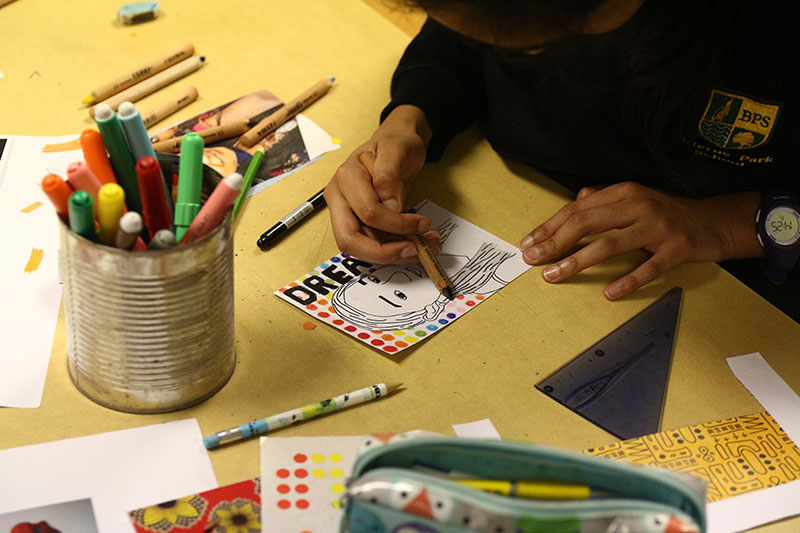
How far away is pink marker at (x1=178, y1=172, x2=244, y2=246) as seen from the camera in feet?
1.96

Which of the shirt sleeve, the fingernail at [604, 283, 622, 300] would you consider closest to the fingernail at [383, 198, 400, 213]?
the shirt sleeve

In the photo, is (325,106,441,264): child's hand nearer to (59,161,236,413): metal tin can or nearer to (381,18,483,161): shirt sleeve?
(381,18,483,161): shirt sleeve

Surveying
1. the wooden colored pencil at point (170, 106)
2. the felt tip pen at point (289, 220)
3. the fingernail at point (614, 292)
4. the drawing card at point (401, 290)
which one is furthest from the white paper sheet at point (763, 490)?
the wooden colored pencil at point (170, 106)

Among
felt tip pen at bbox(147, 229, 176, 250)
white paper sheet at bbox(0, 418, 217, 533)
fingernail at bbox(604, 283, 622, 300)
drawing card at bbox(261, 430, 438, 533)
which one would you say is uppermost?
felt tip pen at bbox(147, 229, 176, 250)

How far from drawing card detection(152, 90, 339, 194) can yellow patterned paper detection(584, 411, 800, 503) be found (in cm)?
51

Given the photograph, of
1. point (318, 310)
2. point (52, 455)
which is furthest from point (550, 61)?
point (52, 455)

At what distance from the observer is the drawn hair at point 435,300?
80 centimetres

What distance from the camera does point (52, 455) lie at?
0.65 meters

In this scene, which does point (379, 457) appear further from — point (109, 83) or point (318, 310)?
point (109, 83)

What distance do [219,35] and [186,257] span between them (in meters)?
0.70

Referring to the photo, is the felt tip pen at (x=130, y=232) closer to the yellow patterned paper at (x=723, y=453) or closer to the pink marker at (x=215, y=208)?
the pink marker at (x=215, y=208)

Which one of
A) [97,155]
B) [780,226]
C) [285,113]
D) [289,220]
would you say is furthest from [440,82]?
[97,155]

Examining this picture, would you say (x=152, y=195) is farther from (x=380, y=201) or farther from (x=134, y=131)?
(x=380, y=201)

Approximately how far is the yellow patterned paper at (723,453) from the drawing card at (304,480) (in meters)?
0.21
